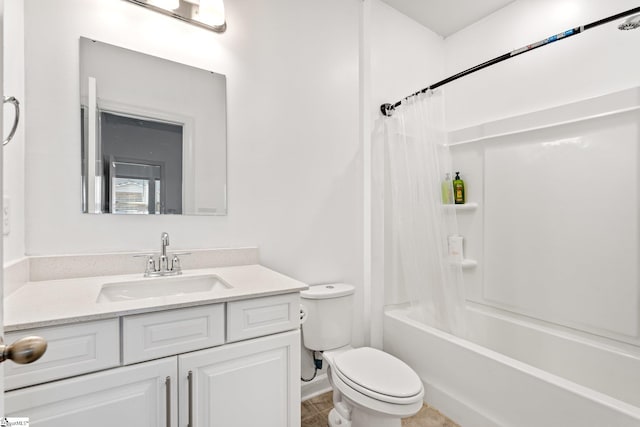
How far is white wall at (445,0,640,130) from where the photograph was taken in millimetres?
1765

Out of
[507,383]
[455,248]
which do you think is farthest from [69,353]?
[455,248]

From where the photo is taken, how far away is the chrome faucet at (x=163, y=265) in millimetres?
1385

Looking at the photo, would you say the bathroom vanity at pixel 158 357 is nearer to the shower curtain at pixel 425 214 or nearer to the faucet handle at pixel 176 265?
the faucet handle at pixel 176 265

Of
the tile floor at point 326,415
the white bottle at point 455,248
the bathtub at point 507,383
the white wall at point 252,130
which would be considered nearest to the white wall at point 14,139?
the white wall at point 252,130

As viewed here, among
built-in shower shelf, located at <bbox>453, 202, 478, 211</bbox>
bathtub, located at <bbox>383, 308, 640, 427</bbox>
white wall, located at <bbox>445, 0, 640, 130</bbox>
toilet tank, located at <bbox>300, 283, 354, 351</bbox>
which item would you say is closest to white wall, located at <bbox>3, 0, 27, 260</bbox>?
toilet tank, located at <bbox>300, 283, 354, 351</bbox>

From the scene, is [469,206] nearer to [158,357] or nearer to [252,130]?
[252,130]

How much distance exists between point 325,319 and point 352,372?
0.36 metres

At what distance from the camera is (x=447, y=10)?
92.4 inches

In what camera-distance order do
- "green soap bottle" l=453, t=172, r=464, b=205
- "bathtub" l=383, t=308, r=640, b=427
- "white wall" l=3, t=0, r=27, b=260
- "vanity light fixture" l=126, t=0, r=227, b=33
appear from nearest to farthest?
"white wall" l=3, t=0, r=27, b=260
"bathtub" l=383, t=308, r=640, b=427
"vanity light fixture" l=126, t=0, r=227, b=33
"green soap bottle" l=453, t=172, r=464, b=205

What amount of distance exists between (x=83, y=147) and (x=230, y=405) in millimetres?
1236

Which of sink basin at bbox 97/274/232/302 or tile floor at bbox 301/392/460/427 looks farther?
tile floor at bbox 301/392/460/427

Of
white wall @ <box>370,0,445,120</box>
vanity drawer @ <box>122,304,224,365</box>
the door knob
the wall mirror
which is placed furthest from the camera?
white wall @ <box>370,0,445,120</box>

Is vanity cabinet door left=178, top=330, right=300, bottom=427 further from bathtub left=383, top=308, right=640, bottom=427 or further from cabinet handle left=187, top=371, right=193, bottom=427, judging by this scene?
bathtub left=383, top=308, right=640, bottom=427

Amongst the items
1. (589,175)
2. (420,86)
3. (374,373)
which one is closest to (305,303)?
(374,373)
